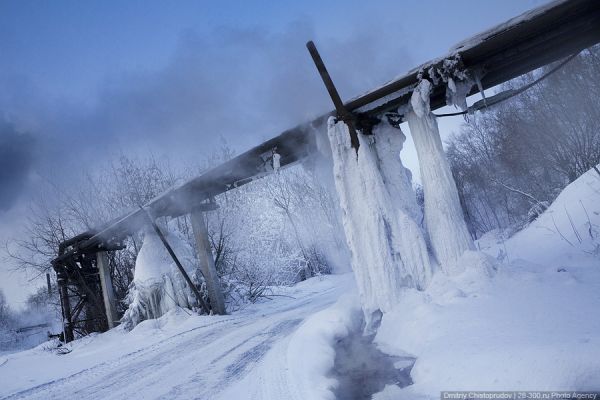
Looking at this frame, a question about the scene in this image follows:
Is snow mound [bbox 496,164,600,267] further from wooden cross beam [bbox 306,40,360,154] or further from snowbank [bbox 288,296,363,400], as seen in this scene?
wooden cross beam [bbox 306,40,360,154]

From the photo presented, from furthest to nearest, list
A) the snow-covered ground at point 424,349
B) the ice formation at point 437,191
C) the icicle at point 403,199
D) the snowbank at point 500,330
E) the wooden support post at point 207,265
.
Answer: the wooden support post at point 207,265
the icicle at point 403,199
the ice formation at point 437,191
the snow-covered ground at point 424,349
the snowbank at point 500,330

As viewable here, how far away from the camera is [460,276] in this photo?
445 cm

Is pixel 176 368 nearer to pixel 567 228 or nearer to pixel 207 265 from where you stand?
pixel 207 265

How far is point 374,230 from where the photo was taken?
17.3 feet

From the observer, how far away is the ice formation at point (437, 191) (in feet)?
16.1

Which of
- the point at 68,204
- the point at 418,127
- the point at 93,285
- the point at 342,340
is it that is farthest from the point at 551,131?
the point at 68,204

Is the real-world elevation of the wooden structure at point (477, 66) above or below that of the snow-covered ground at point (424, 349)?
above

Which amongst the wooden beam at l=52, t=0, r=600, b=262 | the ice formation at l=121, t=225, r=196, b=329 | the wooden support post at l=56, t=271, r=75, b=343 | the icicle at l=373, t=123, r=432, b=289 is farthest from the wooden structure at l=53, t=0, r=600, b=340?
the wooden support post at l=56, t=271, r=75, b=343

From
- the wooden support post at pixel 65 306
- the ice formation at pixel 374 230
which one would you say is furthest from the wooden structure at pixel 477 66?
the wooden support post at pixel 65 306

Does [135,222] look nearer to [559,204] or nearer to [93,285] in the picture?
[93,285]

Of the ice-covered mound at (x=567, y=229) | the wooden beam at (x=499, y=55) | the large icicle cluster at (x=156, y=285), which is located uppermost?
the wooden beam at (x=499, y=55)

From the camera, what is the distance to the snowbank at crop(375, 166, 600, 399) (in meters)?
2.14

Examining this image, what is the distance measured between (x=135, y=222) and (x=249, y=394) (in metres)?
9.04

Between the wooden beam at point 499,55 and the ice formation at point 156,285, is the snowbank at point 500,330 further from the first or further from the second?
the ice formation at point 156,285
